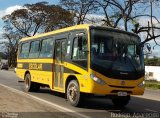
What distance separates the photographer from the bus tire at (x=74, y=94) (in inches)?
554

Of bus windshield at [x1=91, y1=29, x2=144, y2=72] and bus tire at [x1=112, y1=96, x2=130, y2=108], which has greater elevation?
bus windshield at [x1=91, y1=29, x2=144, y2=72]

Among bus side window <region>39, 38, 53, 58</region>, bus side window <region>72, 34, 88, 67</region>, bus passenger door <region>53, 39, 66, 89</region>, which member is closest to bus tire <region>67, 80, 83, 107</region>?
bus side window <region>72, 34, 88, 67</region>

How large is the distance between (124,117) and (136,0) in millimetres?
33031

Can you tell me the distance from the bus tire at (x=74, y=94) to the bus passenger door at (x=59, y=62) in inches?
37.8

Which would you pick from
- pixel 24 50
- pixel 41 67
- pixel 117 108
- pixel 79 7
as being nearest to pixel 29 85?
pixel 41 67

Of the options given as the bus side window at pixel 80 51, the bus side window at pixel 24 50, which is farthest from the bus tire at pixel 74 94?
the bus side window at pixel 24 50

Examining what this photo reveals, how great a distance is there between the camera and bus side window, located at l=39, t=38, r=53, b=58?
17362mm

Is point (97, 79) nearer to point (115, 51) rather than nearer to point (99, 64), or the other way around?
point (99, 64)

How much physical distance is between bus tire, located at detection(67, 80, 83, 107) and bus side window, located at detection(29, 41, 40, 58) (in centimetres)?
505

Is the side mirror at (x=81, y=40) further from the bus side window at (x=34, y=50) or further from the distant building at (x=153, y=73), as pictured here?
the distant building at (x=153, y=73)

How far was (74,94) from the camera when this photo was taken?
1437cm

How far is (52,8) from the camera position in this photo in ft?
237

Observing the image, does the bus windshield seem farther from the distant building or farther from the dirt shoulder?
the distant building

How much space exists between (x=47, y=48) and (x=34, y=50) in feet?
7.24
